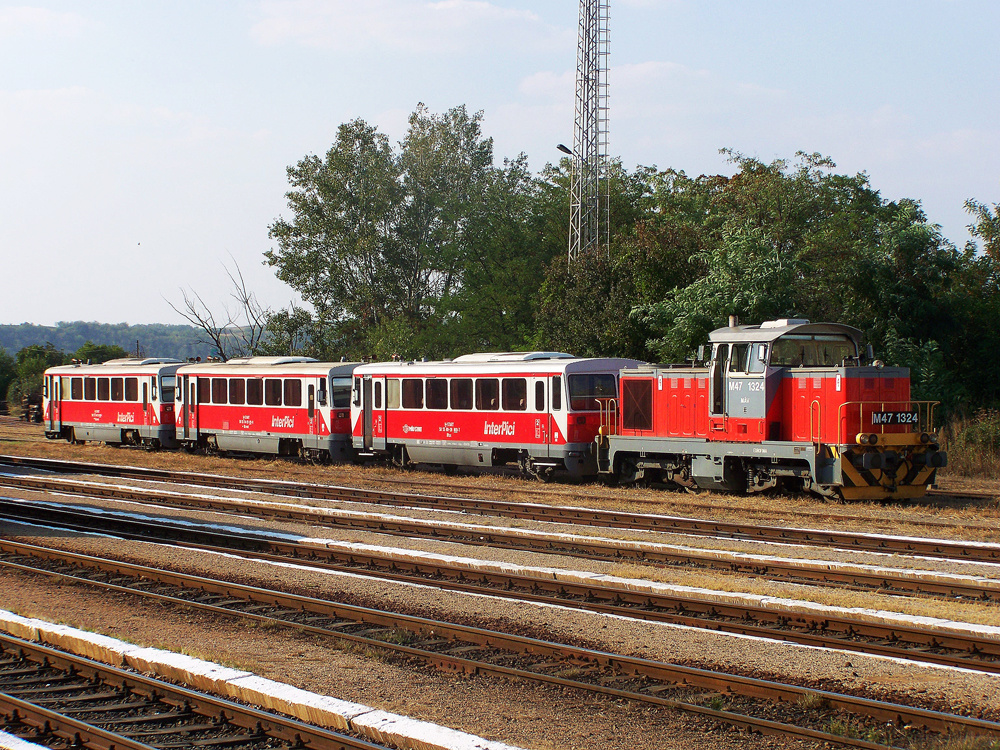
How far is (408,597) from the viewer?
11469mm

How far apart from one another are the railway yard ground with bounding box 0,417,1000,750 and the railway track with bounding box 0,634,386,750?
2.35 ft

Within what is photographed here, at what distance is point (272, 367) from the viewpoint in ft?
101

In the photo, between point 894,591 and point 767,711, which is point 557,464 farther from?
point 767,711

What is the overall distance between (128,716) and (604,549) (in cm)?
833

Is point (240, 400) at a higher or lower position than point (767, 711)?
Answer: higher

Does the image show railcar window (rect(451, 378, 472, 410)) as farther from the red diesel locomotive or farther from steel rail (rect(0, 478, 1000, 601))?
steel rail (rect(0, 478, 1000, 601))

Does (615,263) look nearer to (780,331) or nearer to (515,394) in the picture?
(515,394)

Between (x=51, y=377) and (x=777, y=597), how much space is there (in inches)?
1442

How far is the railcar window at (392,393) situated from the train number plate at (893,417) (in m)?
13.8

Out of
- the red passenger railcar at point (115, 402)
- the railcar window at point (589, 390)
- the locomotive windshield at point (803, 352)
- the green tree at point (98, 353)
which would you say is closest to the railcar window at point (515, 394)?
the railcar window at point (589, 390)

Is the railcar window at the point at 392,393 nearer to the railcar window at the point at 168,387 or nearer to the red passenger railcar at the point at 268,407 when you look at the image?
the red passenger railcar at the point at 268,407

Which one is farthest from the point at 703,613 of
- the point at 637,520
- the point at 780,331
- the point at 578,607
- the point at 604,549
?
the point at 780,331

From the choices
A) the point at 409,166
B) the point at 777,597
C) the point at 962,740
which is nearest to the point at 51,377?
the point at 409,166

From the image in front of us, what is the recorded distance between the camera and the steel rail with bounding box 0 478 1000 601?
11.5 m
